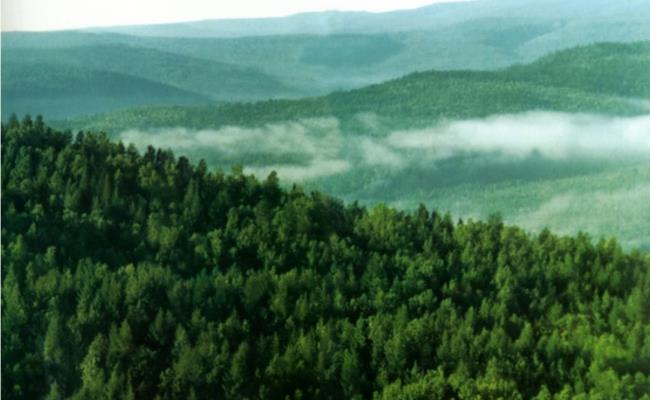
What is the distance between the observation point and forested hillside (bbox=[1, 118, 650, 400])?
305 centimetres

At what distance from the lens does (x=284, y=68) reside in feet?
11.1

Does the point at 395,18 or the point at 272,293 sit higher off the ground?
the point at 395,18

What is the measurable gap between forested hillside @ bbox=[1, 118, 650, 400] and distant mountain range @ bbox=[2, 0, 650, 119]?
0.15 meters

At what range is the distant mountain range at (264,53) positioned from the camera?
329 cm

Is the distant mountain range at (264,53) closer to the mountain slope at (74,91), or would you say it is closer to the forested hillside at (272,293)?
the mountain slope at (74,91)

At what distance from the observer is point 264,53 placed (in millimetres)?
3436

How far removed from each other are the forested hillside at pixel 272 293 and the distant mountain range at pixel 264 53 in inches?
5.8

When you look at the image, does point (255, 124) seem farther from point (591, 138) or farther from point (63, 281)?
point (591, 138)

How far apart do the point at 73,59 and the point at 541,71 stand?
4.38 feet

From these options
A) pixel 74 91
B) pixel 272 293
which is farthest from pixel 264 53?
pixel 272 293

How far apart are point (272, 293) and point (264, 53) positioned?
2.34 feet

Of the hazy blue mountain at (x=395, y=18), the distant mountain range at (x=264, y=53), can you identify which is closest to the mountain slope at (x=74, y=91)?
the distant mountain range at (x=264, y=53)

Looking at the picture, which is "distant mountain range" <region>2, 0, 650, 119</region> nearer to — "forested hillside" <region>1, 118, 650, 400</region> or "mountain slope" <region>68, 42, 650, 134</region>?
"mountain slope" <region>68, 42, 650, 134</region>

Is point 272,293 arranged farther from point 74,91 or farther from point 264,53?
point 74,91
